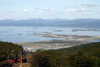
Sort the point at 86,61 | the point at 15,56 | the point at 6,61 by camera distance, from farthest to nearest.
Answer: the point at 15,56 < the point at 6,61 < the point at 86,61

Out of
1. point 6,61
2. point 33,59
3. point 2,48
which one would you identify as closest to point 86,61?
point 33,59

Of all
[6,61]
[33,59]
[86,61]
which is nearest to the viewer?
[86,61]

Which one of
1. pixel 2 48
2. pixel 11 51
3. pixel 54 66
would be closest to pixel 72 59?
pixel 54 66

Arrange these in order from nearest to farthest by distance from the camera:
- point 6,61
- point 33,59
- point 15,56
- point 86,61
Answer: point 86,61
point 33,59
point 6,61
point 15,56

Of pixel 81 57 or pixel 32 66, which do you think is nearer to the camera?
pixel 81 57

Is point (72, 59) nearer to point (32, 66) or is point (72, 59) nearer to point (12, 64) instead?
point (32, 66)

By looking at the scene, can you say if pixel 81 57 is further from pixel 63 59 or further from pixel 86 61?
pixel 63 59

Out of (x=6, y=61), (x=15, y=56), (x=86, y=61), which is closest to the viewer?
(x=86, y=61)

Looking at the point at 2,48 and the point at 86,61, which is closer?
the point at 86,61
